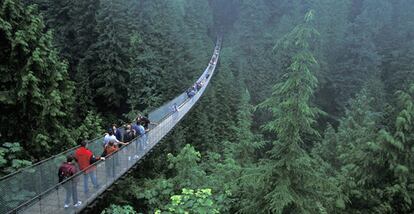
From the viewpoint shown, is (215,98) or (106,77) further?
(215,98)

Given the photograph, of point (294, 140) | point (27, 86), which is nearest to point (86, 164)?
point (294, 140)

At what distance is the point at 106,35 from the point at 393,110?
932 inches

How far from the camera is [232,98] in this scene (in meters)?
40.8

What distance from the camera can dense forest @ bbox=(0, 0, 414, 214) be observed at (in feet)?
28.4

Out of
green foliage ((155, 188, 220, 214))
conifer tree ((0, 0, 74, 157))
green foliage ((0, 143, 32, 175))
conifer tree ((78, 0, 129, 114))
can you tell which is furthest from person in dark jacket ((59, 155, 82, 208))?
conifer tree ((78, 0, 129, 114))

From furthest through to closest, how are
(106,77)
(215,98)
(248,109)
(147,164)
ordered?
(215,98) < (106,77) < (248,109) < (147,164)

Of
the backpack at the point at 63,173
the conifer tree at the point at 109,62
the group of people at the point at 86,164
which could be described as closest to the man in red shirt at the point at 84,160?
the group of people at the point at 86,164

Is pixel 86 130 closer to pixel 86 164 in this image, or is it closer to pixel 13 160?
pixel 86 164

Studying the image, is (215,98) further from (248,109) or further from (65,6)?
(65,6)

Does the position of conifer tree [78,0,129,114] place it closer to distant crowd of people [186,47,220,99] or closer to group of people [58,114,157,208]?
Answer: distant crowd of people [186,47,220,99]

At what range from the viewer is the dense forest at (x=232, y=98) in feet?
28.4

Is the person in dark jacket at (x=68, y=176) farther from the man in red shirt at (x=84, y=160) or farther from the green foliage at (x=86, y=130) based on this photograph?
the green foliage at (x=86, y=130)

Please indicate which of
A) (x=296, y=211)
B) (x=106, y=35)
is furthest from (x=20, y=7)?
(x=106, y=35)

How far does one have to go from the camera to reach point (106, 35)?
32156 mm
